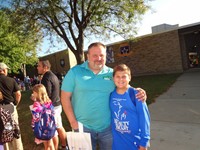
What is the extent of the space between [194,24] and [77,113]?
17.5 metres

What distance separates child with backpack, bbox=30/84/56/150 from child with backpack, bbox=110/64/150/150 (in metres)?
1.84

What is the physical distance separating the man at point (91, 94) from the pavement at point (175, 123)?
207cm

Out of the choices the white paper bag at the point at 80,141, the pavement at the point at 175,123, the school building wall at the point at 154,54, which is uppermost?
the school building wall at the point at 154,54

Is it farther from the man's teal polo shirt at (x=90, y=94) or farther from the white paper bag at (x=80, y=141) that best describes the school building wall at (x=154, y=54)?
the white paper bag at (x=80, y=141)

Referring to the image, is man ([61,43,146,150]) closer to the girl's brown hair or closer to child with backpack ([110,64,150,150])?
child with backpack ([110,64,150,150])

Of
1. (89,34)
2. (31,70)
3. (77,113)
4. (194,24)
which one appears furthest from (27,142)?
(31,70)

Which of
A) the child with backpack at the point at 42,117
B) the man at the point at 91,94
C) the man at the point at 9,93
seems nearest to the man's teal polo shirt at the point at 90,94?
the man at the point at 91,94

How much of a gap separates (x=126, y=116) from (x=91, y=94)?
47 cm

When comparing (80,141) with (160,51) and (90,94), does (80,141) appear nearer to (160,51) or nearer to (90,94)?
(90,94)

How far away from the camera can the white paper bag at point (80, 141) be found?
2580mm

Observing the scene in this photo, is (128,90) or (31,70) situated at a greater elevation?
(31,70)

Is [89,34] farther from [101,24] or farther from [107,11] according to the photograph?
[107,11]

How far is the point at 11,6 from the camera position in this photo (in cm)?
1417

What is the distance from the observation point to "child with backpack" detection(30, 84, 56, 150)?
417 centimetres
